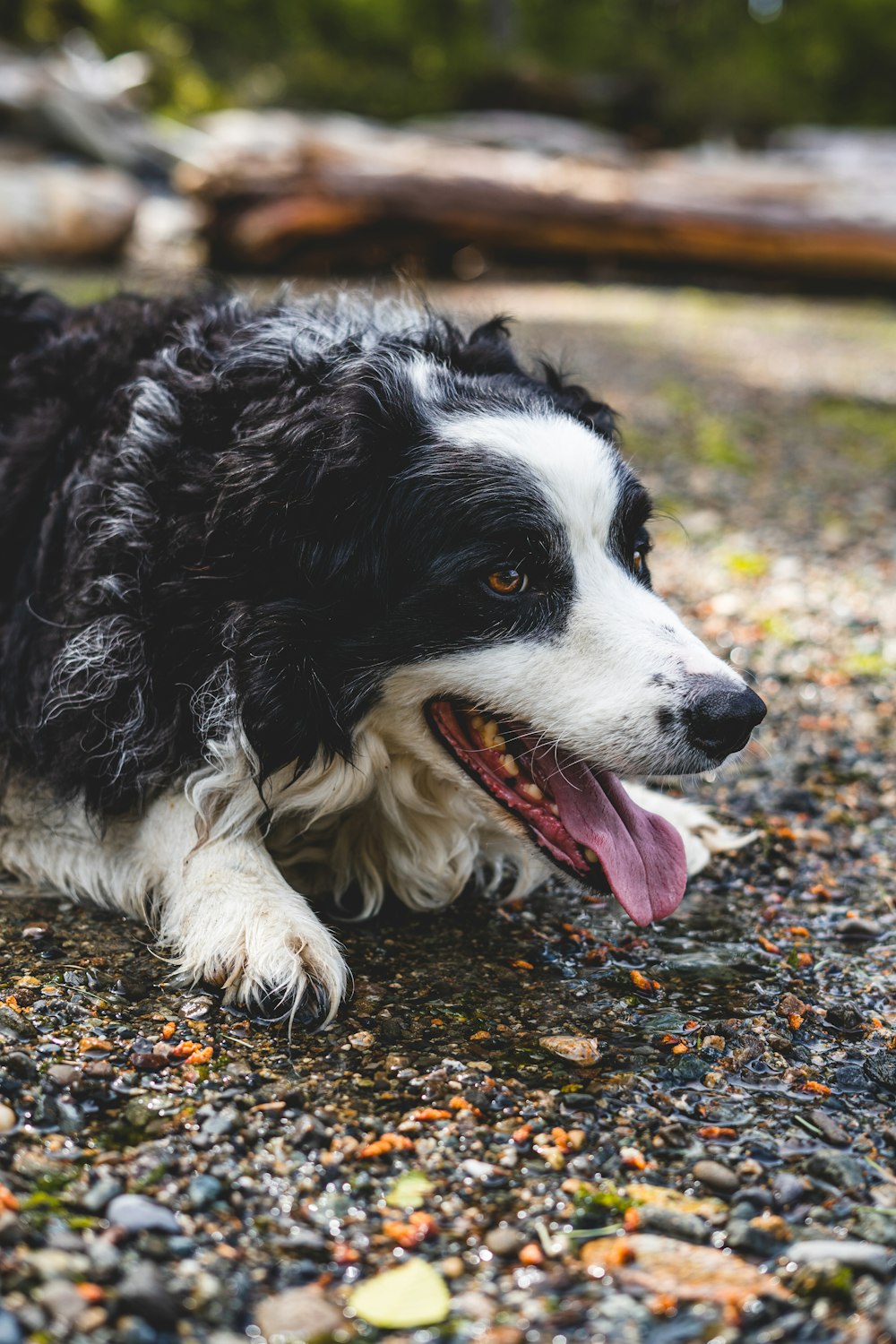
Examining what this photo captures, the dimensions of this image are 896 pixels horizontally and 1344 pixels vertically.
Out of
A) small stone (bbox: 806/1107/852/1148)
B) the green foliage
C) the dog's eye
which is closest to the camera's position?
small stone (bbox: 806/1107/852/1148)

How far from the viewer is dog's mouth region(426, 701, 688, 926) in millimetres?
2965

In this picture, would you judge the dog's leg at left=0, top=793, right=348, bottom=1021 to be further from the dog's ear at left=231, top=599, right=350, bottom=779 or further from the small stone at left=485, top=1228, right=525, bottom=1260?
the small stone at left=485, top=1228, right=525, bottom=1260

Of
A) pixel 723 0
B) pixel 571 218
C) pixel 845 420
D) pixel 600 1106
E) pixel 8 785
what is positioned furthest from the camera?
pixel 723 0

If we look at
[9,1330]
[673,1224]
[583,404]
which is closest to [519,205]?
[583,404]

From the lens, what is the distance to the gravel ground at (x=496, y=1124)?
198cm

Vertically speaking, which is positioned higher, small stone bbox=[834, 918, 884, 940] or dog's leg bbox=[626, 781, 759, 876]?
dog's leg bbox=[626, 781, 759, 876]

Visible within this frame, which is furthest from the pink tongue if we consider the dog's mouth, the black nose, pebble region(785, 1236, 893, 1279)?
pebble region(785, 1236, 893, 1279)

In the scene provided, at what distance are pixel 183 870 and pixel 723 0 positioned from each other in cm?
3657

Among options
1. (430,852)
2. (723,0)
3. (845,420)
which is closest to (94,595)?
(430,852)

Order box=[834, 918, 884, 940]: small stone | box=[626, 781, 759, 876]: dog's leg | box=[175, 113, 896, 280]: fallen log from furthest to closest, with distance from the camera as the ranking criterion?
box=[175, 113, 896, 280]: fallen log, box=[626, 781, 759, 876]: dog's leg, box=[834, 918, 884, 940]: small stone

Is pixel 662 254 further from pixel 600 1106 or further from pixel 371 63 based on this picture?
pixel 371 63

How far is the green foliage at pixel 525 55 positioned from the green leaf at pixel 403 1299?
22.2m

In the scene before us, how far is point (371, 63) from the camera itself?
3031 cm

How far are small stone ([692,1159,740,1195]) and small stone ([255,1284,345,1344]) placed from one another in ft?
2.34
